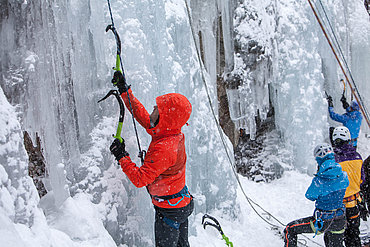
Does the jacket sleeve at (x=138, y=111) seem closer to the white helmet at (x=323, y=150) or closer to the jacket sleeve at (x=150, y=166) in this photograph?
the jacket sleeve at (x=150, y=166)

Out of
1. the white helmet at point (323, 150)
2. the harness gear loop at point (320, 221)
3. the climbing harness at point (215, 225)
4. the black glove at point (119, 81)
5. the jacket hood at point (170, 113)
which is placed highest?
the black glove at point (119, 81)

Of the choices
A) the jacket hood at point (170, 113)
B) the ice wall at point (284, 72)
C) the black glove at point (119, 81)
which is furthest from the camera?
the ice wall at point (284, 72)

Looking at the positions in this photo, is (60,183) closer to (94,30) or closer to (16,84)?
(16,84)

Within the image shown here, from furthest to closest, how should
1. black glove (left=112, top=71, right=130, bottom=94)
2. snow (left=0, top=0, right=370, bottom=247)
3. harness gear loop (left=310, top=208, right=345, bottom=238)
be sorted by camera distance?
harness gear loop (left=310, top=208, right=345, bottom=238), black glove (left=112, top=71, right=130, bottom=94), snow (left=0, top=0, right=370, bottom=247)

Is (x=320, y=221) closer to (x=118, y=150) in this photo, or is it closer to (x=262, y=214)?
(x=262, y=214)

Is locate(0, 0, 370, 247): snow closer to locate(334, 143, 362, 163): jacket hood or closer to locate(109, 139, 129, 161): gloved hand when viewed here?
locate(109, 139, 129, 161): gloved hand

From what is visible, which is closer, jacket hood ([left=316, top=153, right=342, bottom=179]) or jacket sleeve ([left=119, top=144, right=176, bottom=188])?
jacket sleeve ([left=119, top=144, right=176, bottom=188])

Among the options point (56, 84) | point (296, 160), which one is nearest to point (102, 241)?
point (56, 84)

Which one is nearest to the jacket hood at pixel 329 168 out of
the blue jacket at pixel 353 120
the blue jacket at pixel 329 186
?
the blue jacket at pixel 329 186

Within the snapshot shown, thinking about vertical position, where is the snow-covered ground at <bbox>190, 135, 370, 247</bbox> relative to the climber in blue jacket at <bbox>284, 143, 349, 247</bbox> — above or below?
below

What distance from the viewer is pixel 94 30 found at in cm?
266

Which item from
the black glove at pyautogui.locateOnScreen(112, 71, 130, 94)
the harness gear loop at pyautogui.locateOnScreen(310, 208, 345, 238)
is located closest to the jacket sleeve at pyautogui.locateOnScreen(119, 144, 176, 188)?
the black glove at pyautogui.locateOnScreen(112, 71, 130, 94)

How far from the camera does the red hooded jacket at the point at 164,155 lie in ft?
6.76

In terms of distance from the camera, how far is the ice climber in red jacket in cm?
207
